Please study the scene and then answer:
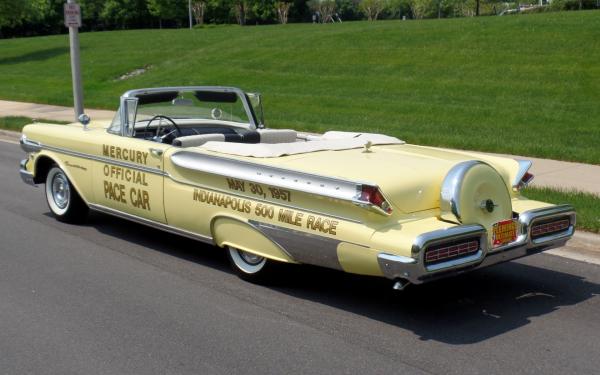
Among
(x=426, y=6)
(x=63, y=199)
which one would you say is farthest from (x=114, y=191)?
(x=426, y=6)

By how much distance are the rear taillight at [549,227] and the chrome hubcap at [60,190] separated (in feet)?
15.4

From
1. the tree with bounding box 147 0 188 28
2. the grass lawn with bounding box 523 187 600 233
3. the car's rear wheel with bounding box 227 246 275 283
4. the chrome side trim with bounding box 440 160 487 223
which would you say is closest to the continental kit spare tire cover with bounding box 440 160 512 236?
the chrome side trim with bounding box 440 160 487 223

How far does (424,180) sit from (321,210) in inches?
29.7

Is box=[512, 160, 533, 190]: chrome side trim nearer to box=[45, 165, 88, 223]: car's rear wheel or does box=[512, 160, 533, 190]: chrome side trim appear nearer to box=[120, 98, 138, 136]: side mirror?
box=[120, 98, 138, 136]: side mirror

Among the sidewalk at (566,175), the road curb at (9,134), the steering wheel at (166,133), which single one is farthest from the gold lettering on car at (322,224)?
the road curb at (9,134)

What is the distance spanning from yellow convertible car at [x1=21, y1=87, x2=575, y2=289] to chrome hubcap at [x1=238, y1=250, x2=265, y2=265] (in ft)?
0.04

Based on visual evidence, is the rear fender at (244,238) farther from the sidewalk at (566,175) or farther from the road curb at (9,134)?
the road curb at (9,134)

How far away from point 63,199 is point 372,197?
14.1 feet

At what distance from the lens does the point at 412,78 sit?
65.4ft

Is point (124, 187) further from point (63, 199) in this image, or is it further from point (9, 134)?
point (9, 134)

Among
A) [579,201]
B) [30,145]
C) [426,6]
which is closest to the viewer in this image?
[30,145]

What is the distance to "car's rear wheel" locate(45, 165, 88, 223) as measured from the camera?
7.97 metres

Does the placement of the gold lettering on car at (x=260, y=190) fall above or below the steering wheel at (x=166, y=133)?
below

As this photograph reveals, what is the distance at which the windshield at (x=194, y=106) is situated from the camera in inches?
289
